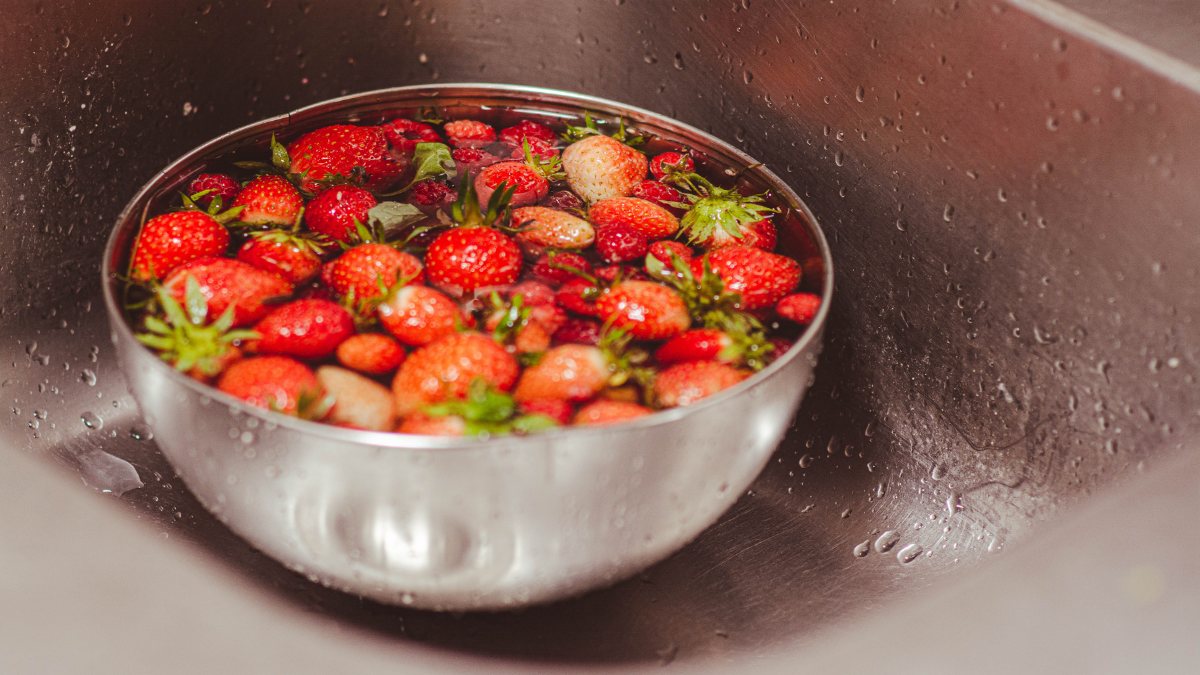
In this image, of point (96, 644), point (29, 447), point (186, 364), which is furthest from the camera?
point (29, 447)

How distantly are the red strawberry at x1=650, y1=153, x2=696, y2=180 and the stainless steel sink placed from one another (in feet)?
0.47

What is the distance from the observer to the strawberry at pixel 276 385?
62 centimetres

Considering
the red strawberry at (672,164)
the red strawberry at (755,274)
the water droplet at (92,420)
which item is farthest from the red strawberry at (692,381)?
the water droplet at (92,420)

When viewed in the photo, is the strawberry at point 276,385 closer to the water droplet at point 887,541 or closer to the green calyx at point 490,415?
the green calyx at point 490,415

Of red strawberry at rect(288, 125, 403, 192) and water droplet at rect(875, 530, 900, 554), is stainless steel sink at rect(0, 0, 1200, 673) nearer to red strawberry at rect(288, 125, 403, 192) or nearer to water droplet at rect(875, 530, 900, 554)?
water droplet at rect(875, 530, 900, 554)

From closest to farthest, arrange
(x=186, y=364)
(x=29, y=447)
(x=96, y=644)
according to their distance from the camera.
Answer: (x=96, y=644), (x=186, y=364), (x=29, y=447)

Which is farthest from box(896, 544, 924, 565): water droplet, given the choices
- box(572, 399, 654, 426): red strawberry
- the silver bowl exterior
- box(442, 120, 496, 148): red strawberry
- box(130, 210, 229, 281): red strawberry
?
box(130, 210, 229, 281): red strawberry

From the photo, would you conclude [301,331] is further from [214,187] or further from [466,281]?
[214,187]

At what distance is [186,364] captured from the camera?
2.12 feet

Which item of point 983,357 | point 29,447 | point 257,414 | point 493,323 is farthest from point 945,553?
point 29,447

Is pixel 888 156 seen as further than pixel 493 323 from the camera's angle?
Yes

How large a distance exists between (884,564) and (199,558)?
73 centimetres

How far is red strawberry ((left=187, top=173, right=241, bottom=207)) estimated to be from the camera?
2.78 ft

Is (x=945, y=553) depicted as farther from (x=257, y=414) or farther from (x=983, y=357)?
(x=257, y=414)
